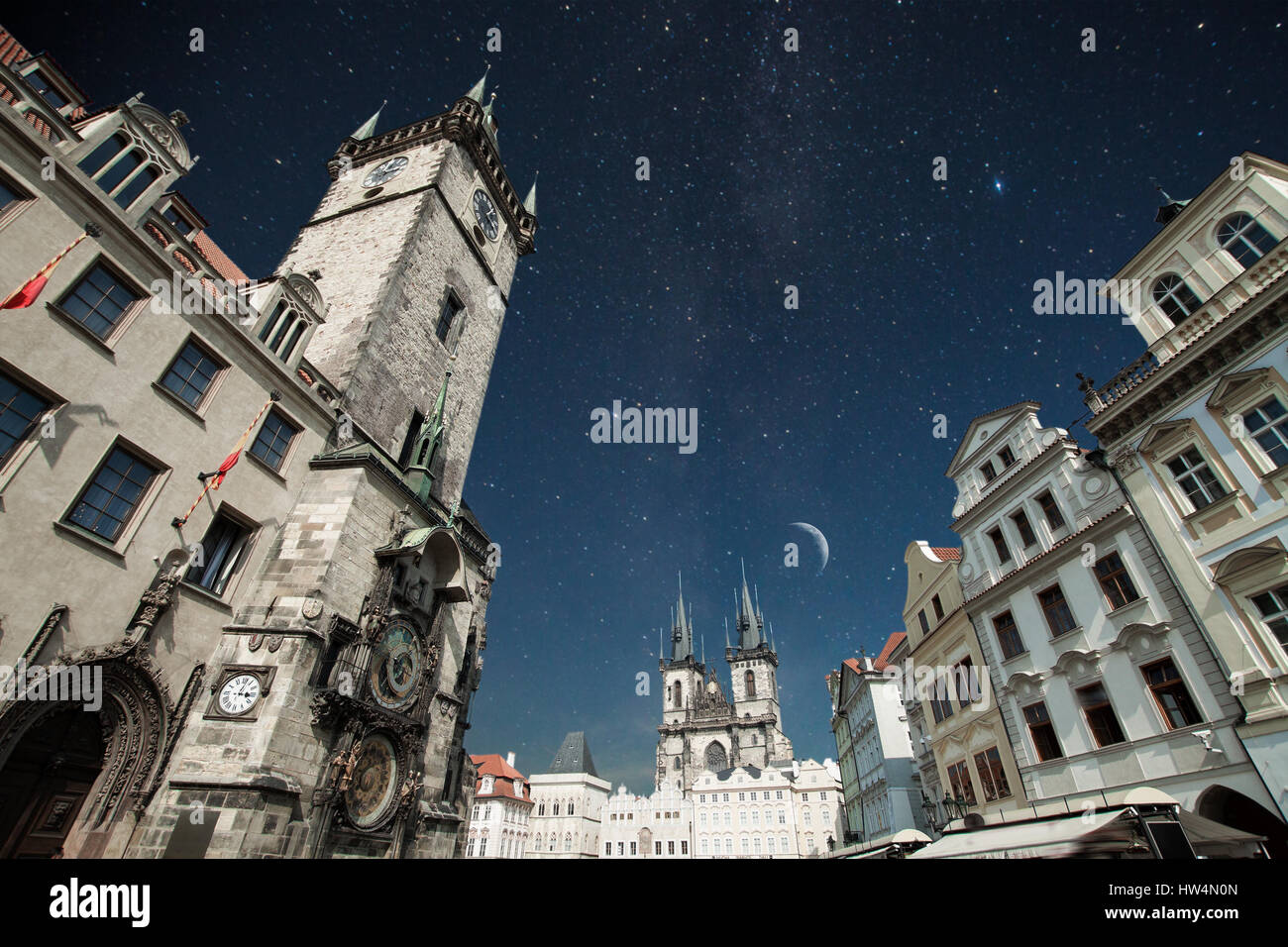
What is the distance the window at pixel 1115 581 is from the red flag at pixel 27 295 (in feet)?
77.5

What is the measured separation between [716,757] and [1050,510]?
281 feet

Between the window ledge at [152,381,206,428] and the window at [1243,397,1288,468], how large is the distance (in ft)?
75.2

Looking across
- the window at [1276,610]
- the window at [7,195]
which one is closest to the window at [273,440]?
the window at [7,195]

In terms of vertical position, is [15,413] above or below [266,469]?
below

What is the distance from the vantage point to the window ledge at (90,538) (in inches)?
395

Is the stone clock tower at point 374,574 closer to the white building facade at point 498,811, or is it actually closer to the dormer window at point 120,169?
the dormer window at point 120,169

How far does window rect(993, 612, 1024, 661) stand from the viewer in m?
18.1

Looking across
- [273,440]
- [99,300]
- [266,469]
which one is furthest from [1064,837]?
[99,300]

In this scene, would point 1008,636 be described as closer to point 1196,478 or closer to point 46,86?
point 1196,478

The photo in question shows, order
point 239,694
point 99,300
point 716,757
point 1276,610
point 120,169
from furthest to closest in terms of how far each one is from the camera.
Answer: point 716,757, point 1276,610, point 120,169, point 239,694, point 99,300

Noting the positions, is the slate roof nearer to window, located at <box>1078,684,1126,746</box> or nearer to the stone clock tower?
the stone clock tower

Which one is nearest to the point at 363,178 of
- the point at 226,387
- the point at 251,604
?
the point at 226,387

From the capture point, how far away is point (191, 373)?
42.2 ft
